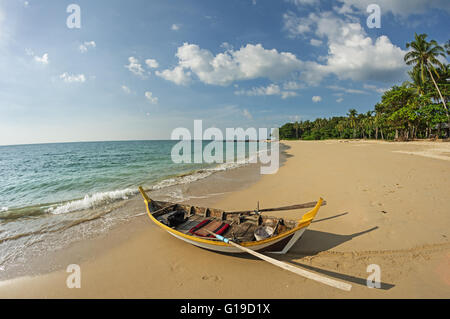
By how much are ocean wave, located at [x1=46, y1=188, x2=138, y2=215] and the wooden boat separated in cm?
523

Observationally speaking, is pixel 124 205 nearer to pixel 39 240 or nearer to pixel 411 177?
pixel 39 240

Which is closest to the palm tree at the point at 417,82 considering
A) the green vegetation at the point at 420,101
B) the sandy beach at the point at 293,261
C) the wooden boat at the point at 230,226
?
the green vegetation at the point at 420,101

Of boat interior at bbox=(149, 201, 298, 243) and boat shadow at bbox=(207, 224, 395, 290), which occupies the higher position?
boat interior at bbox=(149, 201, 298, 243)

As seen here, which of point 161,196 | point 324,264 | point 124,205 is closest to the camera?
point 324,264

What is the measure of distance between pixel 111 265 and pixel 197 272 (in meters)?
2.64

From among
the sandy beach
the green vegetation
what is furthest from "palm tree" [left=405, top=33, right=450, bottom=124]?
the sandy beach

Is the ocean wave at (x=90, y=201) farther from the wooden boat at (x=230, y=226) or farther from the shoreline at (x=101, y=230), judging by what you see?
the wooden boat at (x=230, y=226)

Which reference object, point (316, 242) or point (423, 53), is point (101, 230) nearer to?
point (316, 242)

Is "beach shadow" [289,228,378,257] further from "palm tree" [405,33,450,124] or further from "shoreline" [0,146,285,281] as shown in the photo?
"palm tree" [405,33,450,124]

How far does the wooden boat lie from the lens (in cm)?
448

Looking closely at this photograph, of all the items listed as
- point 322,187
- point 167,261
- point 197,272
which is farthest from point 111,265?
point 322,187

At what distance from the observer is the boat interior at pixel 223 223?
5277mm

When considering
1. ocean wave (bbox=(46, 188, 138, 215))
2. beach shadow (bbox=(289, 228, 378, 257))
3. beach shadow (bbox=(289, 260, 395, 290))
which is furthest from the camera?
ocean wave (bbox=(46, 188, 138, 215))
